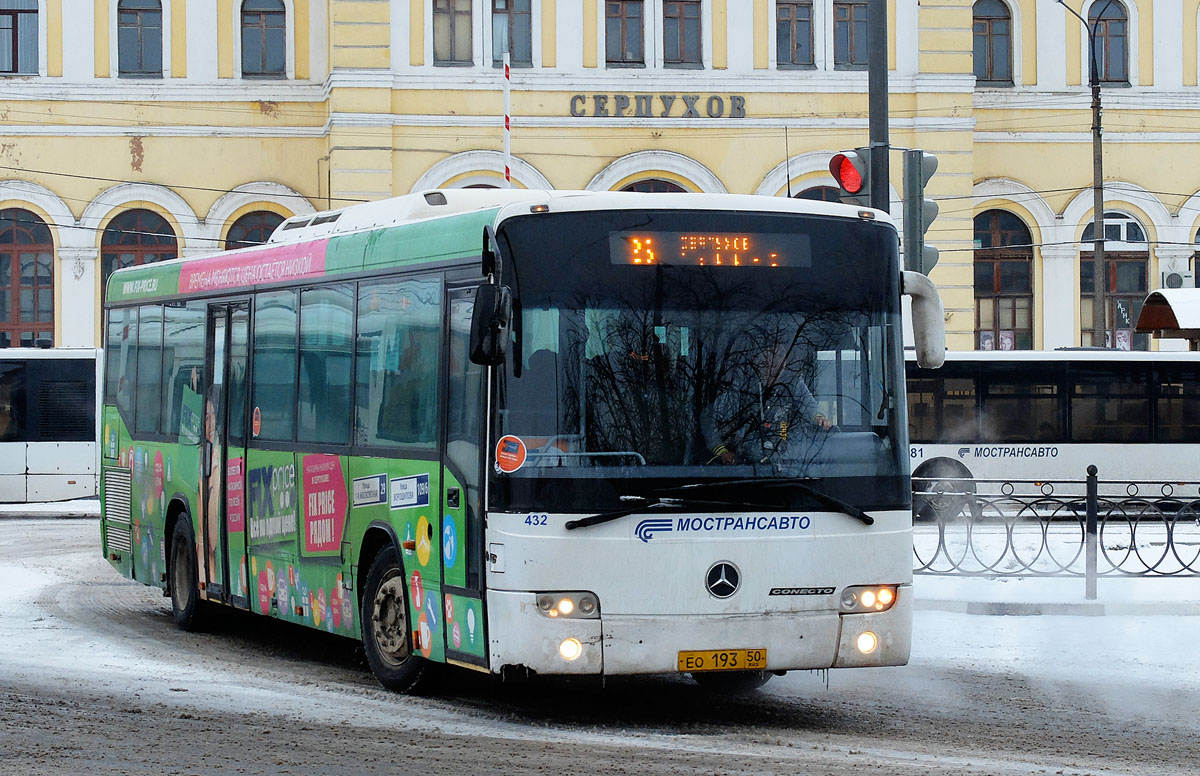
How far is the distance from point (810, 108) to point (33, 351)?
14969 mm

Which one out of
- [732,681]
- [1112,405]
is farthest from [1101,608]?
[1112,405]

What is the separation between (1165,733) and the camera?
8.37 meters

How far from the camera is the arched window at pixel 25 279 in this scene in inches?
1362

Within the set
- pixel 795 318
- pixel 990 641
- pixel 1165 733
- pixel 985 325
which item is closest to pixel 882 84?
pixel 990 641

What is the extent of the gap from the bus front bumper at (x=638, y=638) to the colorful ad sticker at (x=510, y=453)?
567 millimetres

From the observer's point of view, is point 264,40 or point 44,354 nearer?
point 44,354

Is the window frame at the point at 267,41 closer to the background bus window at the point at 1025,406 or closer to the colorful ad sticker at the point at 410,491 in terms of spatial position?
the background bus window at the point at 1025,406

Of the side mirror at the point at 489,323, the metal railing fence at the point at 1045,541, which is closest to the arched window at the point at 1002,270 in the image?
the metal railing fence at the point at 1045,541

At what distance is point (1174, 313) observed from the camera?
23484 millimetres

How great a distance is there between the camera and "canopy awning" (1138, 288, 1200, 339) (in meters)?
23.3

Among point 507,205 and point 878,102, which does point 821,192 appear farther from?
point 507,205

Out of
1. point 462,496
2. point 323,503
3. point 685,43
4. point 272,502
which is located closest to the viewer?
point 462,496

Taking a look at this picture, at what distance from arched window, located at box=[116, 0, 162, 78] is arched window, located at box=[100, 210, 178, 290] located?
271 cm

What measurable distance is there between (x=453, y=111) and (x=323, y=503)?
2388cm
